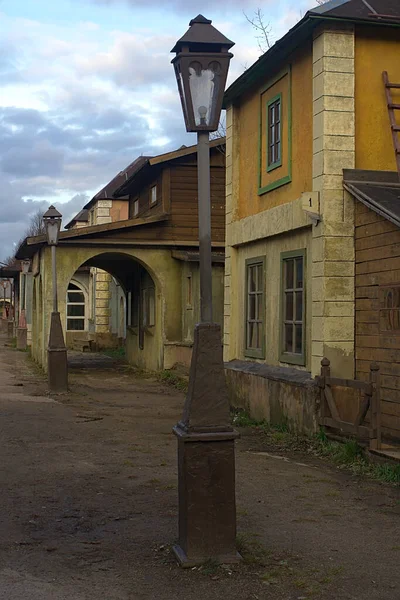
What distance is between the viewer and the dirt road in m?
5.14

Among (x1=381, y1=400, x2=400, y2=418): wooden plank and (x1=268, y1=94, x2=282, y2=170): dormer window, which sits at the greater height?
(x1=268, y1=94, x2=282, y2=170): dormer window

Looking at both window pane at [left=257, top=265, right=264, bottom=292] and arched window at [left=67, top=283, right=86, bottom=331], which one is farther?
arched window at [left=67, top=283, right=86, bottom=331]

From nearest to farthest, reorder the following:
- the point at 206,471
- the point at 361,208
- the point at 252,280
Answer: the point at 206,471 → the point at 361,208 → the point at 252,280

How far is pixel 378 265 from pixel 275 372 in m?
2.88

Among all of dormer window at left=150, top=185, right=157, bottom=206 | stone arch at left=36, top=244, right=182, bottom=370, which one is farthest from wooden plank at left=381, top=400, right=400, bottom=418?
dormer window at left=150, top=185, right=157, bottom=206

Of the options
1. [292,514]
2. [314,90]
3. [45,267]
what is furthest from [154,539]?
[45,267]

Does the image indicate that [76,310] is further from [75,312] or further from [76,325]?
[76,325]

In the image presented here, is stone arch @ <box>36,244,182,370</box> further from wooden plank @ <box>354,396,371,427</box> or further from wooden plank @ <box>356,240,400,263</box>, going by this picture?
wooden plank @ <box>354,396,371,427</box>

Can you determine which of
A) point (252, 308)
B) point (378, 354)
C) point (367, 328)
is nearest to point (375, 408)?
point (378, 354)

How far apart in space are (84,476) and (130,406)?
7018 mm

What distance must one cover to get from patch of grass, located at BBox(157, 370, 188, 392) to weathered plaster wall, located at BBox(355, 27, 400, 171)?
29.1ft

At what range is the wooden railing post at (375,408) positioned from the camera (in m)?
8.73

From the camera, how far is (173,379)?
20141mm

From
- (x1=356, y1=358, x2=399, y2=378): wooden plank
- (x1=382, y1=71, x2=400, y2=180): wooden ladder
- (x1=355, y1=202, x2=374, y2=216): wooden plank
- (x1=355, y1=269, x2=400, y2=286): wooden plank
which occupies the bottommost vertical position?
(x1=356, y1=358, x2=399, y2=378): wooden plank
